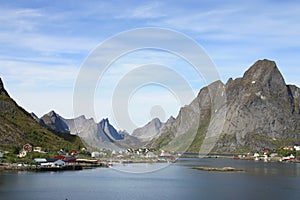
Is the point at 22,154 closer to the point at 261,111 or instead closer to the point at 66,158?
the point at 66,158

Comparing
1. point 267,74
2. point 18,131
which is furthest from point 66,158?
point 267,74

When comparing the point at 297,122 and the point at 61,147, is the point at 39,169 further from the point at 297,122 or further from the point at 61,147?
the point at 297,122

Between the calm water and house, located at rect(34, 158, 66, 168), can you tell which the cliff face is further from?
the calm water

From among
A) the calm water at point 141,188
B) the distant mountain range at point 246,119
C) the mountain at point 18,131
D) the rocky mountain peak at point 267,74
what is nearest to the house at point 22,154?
the mountain at point 18,131

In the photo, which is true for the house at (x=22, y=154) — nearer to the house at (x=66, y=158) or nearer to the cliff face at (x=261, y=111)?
the house at (x=66, y=158)

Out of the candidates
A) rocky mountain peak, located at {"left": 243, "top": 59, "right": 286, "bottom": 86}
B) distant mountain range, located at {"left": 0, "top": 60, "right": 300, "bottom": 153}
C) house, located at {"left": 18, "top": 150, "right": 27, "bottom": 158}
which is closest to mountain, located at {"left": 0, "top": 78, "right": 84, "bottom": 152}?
house, located at {"left": 18, "top": 150, "right": 27, "bottom": 158}

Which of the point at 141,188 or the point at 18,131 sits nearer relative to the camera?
the point at 141,188

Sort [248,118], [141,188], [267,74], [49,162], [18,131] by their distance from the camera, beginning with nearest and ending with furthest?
[141,188]
[49,162]
[18,131]
[248,118]
[267,74]
